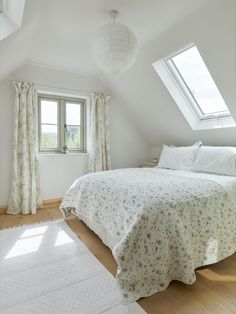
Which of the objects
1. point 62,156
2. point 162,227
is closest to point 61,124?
point 62,156

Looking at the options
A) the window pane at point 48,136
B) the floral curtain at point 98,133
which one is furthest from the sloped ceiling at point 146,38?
the window pane at point 48,136

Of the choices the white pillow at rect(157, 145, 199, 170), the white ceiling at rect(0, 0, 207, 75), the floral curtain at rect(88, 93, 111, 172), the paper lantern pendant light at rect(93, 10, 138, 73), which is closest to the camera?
the paper lantern pendant light at rect(93, 10, 138, 73)

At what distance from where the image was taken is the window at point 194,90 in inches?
110

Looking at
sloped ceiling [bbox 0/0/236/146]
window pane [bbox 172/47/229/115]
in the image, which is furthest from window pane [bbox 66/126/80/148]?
window pane [bbox 172/47/229/115]

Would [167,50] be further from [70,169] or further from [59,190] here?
[59,190]

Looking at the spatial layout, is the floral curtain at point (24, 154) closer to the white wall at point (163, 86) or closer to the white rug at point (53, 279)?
the white rug at point (53, 279)

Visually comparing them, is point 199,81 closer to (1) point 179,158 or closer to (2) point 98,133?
(1) point 179,158

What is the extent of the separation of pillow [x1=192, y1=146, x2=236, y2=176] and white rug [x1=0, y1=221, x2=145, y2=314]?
5.85 ft

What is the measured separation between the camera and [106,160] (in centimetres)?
392

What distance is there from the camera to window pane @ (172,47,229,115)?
8.93 ft

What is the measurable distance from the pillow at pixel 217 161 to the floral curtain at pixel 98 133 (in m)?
1.64

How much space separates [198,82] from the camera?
2963 millimetres

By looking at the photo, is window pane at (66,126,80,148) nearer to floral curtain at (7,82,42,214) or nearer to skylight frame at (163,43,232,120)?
floral curtain at (7,82,42,214)

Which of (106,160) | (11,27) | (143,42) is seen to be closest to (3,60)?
(11,27)
